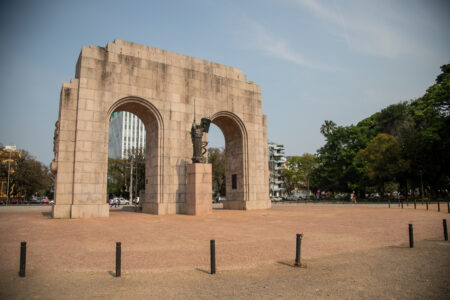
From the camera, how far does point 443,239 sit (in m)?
10.6

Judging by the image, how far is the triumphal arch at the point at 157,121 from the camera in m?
19.7

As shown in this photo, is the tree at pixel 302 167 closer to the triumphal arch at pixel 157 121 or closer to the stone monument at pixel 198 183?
the triumphal arch at pixel 157 121

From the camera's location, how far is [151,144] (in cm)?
2400

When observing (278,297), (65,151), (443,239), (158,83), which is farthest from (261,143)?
(278,297)

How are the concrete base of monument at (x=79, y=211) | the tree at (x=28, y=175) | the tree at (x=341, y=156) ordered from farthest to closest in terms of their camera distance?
the tree at (x=28, y=175) → the tree at (x=341, y=156) → the concrete base of monument at (x=79, y=211)

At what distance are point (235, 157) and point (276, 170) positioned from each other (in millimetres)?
85302

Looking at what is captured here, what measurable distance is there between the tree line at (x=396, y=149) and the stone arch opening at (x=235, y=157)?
21.7 meters

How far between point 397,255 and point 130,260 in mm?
7246

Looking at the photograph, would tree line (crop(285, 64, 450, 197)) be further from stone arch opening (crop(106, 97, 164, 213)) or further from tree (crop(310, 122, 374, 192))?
stone arch opening (crop(106, 97, 164, 213))

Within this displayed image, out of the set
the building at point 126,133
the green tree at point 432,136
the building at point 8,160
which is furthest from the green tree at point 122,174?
the green tree at point 432,136

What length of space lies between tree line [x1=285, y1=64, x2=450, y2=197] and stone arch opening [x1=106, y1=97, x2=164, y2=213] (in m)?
29.3

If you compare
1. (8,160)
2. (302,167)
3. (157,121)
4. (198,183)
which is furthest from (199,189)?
(302,167)

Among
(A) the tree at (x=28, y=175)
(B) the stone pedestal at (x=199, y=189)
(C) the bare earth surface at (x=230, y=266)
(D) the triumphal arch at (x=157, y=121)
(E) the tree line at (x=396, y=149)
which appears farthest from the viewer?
(A) the tree at (x=28, y=175)

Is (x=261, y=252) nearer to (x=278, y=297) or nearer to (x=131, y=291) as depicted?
(x=278, y=297)
